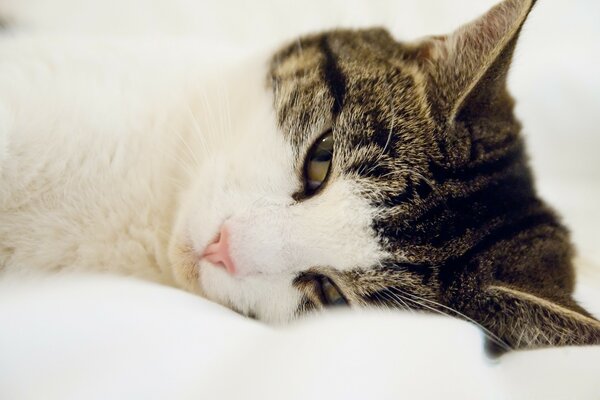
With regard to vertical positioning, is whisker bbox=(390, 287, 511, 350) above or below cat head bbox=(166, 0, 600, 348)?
below

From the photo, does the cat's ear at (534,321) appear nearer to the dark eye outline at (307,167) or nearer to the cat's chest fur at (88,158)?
the dark eye outline at (307,167)

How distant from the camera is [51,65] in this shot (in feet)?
5.31

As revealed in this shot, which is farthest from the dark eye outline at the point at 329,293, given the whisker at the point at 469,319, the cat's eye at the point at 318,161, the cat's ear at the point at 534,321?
the cat's ear at the point at 534,321

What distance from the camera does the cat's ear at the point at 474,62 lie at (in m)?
1.35

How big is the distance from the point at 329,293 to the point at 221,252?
0.31 m

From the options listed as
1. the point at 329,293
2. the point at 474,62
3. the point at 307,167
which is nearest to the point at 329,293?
the point at 329,293

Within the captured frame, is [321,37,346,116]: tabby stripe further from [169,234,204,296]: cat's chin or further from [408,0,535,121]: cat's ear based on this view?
[169,234,204,296]: cat's chin

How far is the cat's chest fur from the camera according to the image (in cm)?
143

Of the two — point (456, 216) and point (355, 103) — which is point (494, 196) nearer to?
point (456, 216)

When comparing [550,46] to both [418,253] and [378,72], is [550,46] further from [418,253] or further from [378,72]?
[418,253]

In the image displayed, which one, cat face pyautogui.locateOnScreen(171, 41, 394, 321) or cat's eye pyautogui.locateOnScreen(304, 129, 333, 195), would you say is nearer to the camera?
cat face pyautogui.locateOnScreen(171, 41, 394, 321)

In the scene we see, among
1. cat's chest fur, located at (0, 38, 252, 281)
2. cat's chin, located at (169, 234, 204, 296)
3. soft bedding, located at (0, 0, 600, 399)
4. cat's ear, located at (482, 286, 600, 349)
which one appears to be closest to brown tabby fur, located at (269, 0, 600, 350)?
cat's ear, located at (482, 286, 600, 349)

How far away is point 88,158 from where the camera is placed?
59.3 inches

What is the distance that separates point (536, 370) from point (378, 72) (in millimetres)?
891
